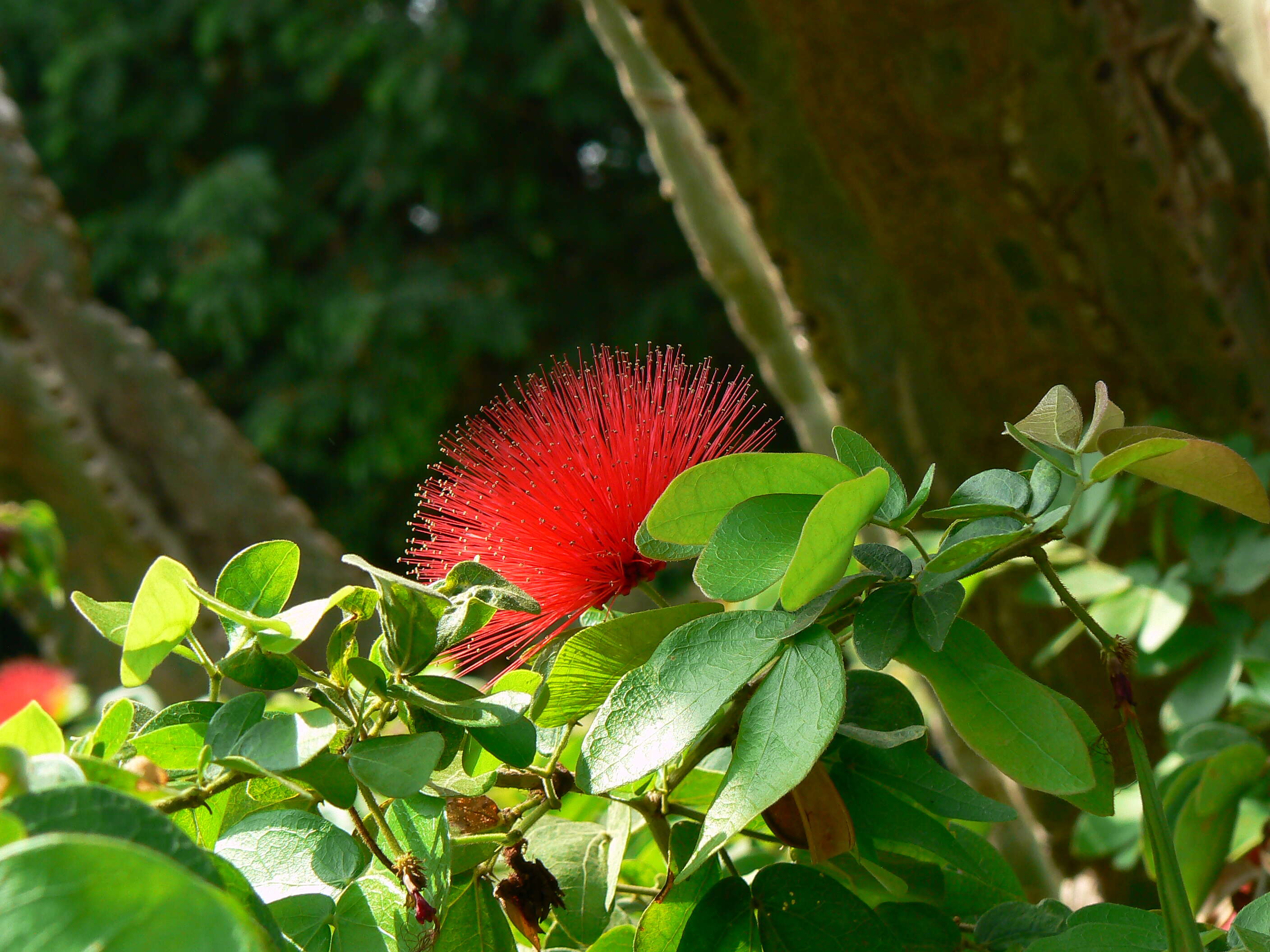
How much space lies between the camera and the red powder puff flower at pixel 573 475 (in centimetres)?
38

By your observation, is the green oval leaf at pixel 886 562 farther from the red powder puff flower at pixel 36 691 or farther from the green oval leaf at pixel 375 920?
the red powder puff flower at pixel 36 691

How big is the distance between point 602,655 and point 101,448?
1.63 m

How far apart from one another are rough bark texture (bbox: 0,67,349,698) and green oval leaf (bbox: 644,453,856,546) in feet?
4.82

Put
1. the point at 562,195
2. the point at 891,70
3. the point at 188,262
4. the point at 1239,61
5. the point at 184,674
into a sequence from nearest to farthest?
the point at 891,70
the point at 1239,61
the point at 184,674
the point at 188,262
the point at 562,195

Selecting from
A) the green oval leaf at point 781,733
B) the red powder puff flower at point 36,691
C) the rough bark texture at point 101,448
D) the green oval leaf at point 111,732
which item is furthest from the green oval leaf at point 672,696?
the rough bark texture at point 101,448

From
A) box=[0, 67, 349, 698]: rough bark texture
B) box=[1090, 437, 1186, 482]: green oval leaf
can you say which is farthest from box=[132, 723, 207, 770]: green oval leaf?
box=[0, 67, 349, 698]: rough bark texture

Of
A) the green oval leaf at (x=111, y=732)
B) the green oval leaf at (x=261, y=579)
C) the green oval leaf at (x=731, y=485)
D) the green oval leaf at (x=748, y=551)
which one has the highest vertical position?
the green oval leaf at (x=261, y=579)

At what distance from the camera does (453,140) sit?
13.6 feet

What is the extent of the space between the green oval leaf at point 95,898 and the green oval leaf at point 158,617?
10cm

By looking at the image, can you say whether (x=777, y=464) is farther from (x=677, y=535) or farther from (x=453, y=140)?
(x=453, y=140)

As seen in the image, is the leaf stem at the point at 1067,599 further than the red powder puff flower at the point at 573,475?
No

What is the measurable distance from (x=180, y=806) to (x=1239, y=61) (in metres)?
1.38

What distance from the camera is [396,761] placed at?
236mm

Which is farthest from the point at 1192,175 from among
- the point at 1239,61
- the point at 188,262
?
the point at 188,262
